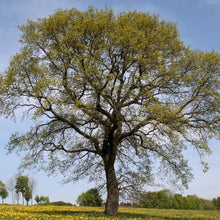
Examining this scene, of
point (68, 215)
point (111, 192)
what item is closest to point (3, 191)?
point (111, 192)

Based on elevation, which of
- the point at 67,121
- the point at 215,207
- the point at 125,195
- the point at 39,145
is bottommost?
the point at 215,207

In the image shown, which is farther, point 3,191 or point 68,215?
point 3,191

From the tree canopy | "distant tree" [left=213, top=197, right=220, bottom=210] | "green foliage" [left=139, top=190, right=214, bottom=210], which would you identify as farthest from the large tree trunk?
"distant tree" [left=213, top=197, right=220, bottom=210]

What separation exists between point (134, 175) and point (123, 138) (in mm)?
2816

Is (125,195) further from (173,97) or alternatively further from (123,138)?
(173,97)

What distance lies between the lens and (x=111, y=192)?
22078 mm

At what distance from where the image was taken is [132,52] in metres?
21.7

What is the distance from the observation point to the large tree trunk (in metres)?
21.7

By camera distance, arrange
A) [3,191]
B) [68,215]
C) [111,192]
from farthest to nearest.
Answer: [3,191], [111,192], [68,215]

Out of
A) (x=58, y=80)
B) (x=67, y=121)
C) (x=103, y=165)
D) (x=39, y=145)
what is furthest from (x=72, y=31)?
(x=103, y=165)

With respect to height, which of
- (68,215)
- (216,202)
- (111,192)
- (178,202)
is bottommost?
(216,202)

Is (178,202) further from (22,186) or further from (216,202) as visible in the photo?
(22,186)

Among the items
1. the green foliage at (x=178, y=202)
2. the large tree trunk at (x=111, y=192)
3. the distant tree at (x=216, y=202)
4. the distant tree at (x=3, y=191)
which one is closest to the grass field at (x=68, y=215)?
the large tree trunk at (x=111, y=192)

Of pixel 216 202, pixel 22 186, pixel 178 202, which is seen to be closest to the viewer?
pixel 178 202
